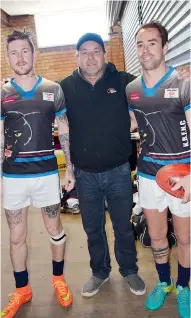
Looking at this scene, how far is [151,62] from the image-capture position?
2.17m

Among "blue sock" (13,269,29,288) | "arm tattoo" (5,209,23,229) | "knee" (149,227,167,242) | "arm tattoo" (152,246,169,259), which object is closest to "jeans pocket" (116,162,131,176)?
"knee" (149,227,167,242)

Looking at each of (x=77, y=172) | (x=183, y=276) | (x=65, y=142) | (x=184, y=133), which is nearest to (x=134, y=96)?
(x=184, y=133)

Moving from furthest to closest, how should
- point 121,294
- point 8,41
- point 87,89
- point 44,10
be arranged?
point 44,10, point 121,294, point 87,89, point 8,41

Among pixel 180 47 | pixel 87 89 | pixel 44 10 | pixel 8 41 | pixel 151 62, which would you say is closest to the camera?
pixel 151 62

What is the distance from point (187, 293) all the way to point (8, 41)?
7.92ft

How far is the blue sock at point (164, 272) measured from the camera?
101 inches

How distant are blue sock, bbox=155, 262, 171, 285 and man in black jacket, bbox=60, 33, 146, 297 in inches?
10.9

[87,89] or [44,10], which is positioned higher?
[44,10]

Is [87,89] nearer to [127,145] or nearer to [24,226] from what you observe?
[127,145]

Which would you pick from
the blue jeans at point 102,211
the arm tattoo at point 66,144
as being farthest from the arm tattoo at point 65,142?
the blue jeans at point 102,211

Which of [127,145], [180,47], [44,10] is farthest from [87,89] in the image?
[44,10]

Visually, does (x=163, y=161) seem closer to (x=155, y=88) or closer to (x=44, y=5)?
A: (x=155, y=88)

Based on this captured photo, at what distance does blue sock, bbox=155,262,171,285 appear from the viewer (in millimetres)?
2553

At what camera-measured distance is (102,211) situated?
2.81 m
